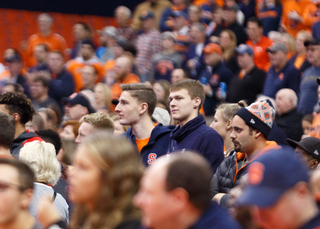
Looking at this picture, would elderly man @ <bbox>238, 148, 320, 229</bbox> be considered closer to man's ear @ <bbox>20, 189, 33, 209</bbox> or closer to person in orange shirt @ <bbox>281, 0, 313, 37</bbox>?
man's ear @ <bbox>20, 189, 33, 209</bbox>

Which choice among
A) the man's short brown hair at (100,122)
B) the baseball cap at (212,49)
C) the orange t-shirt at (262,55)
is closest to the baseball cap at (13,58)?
the baseball cap at (212,49)

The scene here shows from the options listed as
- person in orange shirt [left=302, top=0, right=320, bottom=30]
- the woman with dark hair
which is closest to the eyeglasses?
person in orange shirt [left=302, top=0, right=320, bottom=30]

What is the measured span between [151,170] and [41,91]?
Result: 7864mm

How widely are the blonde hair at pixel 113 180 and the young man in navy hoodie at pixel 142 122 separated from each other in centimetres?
280

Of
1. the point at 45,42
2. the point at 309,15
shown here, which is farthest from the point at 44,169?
the point at 45,42

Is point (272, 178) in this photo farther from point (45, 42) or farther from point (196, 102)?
point (45, 42)

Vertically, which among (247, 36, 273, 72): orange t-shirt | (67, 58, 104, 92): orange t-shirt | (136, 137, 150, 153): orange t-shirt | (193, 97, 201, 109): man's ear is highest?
(193, 97, 201, 109): man's ear

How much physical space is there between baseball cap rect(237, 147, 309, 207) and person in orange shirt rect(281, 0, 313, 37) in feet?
32.7

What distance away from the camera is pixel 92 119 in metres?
6.09

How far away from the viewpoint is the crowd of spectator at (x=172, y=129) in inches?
92.0

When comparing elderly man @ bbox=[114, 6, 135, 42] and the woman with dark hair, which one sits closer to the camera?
the woman with dark hair

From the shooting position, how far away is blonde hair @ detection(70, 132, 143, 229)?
2762 mm

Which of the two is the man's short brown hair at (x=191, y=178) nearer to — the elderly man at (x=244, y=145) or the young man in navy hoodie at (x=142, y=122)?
the elderly man at (x=244, y=145)

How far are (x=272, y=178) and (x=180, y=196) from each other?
0.46 meters
